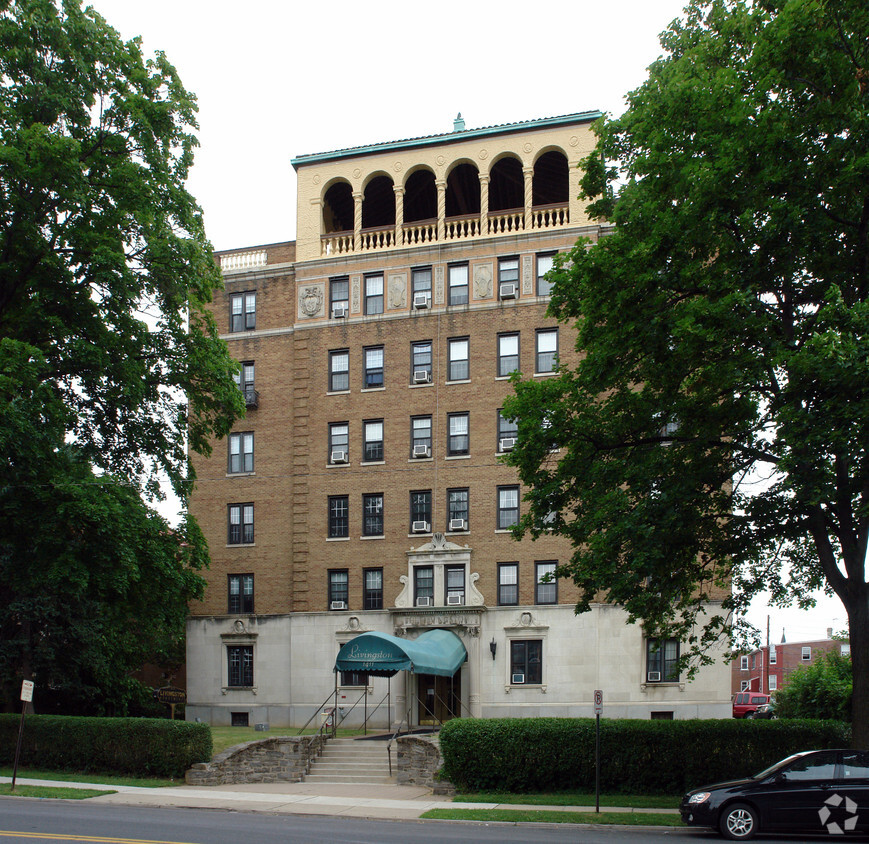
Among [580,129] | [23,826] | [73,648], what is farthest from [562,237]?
[23,826]

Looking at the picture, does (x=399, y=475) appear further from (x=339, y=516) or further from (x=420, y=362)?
(x=420, y=362)

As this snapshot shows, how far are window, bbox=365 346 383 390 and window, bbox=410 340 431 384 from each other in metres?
1.39

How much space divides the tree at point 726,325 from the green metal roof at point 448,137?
18331mm

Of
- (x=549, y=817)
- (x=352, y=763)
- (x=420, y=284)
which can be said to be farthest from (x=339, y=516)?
(x=549, y=817)

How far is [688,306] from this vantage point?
18.8 meters

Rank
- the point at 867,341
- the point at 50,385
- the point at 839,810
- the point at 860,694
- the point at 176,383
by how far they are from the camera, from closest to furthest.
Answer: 1. the point at 867,341
2. the point at 839,810
3. the point at 860,694
4. the point at 50,385
5. the point at 176,383

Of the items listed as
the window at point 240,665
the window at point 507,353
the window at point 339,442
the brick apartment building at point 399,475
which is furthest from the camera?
the window at point 240,665

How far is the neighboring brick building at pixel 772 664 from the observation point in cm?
9759

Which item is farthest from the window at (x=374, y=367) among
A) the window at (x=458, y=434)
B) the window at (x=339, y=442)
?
the window at (x=458, y=434)

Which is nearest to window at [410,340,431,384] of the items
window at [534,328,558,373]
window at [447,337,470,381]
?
window at [447,337,470,381]

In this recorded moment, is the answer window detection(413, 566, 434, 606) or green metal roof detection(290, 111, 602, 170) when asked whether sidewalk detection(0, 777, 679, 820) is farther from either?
green metal roof detection(290, 111, 602, 170)

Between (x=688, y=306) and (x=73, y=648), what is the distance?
25745mm

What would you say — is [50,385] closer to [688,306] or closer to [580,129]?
[688,306]

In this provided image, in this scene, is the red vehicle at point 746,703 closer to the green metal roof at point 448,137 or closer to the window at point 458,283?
the window at point 458,283
